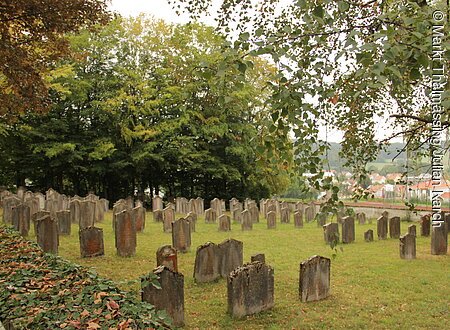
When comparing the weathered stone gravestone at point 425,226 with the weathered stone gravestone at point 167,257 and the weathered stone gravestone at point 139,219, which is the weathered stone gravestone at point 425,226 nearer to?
the weathered stone gravestone at point 139,219

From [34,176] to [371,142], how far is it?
27.6 m

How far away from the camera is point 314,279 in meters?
7.38

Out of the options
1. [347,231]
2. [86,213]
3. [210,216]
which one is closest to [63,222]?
[86,213]

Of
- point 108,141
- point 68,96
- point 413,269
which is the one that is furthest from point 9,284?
point 68,96

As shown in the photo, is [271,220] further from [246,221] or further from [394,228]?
[394,228]

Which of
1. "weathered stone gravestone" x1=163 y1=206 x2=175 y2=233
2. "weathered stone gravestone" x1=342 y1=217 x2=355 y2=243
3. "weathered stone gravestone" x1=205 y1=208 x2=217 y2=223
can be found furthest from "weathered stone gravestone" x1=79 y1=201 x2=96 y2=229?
"weathered stone gravestone" x1=342 y1=217 x2=355 y2=243

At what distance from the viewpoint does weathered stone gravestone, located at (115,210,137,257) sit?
414 inches

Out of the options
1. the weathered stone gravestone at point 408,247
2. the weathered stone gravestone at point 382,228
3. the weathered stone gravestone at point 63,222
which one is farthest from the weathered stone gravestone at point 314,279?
the weathered stone gravestone at point 63,222

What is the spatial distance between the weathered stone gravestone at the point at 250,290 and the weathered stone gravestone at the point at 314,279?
0.76 meters

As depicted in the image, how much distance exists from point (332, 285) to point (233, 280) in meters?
2.99

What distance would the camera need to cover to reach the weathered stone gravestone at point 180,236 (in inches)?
A: 452

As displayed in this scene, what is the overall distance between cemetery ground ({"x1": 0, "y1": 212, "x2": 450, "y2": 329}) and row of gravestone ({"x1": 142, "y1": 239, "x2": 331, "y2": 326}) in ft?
0.56

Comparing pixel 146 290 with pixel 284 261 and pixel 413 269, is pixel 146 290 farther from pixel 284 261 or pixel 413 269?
pixel 413 269

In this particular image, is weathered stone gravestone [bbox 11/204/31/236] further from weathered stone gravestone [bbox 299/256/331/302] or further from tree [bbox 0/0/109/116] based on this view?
weathered stone gravestone [bbox 299/256/331/302]
